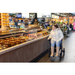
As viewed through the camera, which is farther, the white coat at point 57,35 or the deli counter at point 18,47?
the white coat at point 57,35

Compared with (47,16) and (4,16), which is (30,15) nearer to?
(47,16)

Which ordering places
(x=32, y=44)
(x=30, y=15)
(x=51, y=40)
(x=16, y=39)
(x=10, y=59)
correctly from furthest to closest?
1. (x=30, y=15)
2. (x=51, y=40)
3. (x=32, y=44)
4. (x=16, y=39)
5. (x=10, y=59)

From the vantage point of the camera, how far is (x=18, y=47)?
474cm

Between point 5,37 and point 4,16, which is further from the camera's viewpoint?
point 4,16

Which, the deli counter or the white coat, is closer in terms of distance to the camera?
the deli counter

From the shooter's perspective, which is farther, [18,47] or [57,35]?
[57,35]

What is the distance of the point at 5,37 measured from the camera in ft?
16.1

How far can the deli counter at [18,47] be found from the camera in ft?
13.8

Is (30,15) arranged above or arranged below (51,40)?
above

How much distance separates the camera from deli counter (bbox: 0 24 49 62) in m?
4.21

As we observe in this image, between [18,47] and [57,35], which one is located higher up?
[57,35]
